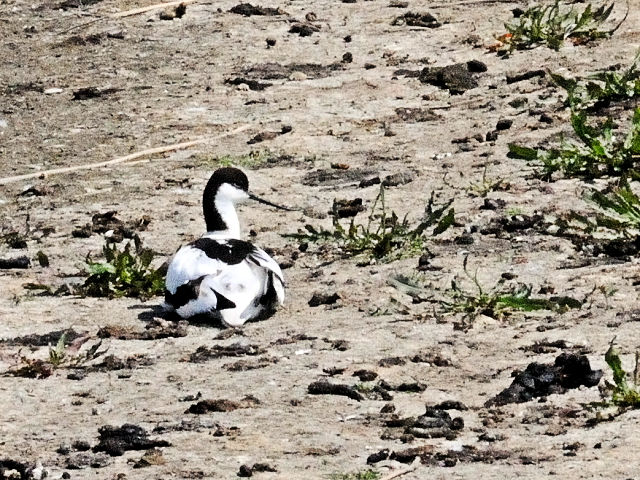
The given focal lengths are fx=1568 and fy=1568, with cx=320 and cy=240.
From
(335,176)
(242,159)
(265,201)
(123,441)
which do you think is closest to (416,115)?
(335,176)

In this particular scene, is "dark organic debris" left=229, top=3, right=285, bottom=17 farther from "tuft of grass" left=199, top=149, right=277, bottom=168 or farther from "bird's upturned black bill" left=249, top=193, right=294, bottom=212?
"bird's upturned black bill" left=249, top=193, right=294, bottom=212

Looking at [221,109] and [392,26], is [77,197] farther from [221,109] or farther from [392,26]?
[392,26]

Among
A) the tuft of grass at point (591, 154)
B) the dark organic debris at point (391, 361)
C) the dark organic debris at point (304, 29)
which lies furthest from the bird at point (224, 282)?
the dark organic debris at point (304, 29)

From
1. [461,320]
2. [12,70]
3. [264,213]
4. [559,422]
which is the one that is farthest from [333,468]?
[12,70]

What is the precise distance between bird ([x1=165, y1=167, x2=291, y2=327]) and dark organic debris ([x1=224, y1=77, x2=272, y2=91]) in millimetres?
3641

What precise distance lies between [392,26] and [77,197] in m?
3.55

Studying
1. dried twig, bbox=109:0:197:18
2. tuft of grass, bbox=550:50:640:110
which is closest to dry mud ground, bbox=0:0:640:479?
dried twig, bbox=109:0:197:18

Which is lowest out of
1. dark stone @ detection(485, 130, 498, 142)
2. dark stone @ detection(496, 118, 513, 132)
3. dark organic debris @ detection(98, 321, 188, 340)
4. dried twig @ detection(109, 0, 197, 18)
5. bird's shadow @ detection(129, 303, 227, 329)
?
bird's shadow @ detection(129, 303, 227, 329)

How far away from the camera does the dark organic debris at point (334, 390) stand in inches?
227

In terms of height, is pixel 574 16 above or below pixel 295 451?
above

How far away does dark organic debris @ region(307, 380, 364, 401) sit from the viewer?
18.9 feet

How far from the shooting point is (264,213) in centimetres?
892

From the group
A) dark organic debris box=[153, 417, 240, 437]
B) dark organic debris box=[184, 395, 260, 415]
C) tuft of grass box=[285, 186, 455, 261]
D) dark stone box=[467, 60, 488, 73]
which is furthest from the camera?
dark stone box=[467, 60, 488, 73]

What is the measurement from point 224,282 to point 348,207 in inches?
68.3
